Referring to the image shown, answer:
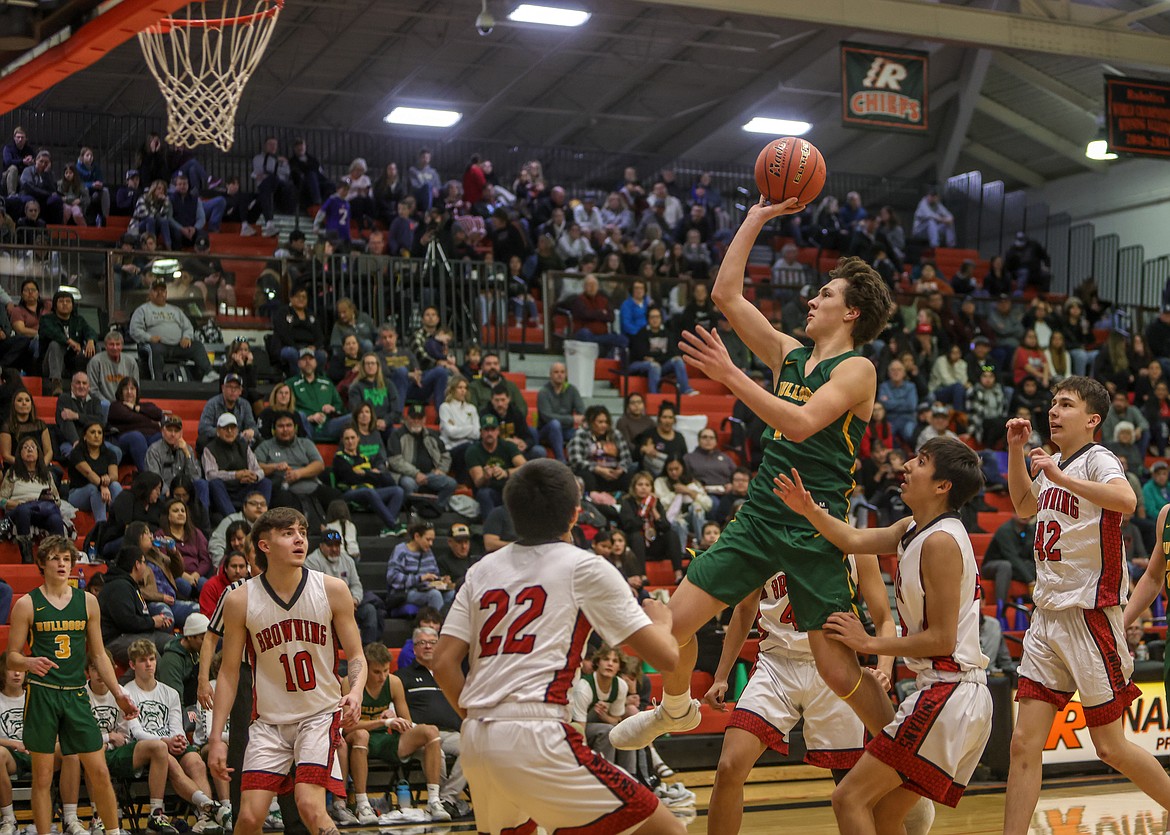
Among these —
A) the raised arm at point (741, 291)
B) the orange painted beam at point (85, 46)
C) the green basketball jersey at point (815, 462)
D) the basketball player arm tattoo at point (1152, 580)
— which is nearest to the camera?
the green basketball jersey at point (815, 462)

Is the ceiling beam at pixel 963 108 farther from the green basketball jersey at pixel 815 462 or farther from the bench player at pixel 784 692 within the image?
the green basketball jersey at pixel 815 462

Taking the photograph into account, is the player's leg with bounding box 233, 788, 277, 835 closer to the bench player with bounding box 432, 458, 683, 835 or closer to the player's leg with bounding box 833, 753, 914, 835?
the bench player with bounding box 432, 458, 683, 835

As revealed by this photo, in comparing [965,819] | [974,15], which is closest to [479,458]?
[965,819]

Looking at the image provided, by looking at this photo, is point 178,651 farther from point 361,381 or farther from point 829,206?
point 829,206

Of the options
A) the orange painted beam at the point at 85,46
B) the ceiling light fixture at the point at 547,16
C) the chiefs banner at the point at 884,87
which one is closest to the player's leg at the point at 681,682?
the orange painted beam at the point at 85,46

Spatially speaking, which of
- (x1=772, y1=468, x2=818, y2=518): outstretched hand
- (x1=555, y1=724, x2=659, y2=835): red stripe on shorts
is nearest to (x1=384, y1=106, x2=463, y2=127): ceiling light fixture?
(x1=772, y1=468, x2=818, y2=518): outstretched hand

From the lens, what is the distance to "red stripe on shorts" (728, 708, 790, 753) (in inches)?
218

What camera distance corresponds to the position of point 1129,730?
10.5 metres

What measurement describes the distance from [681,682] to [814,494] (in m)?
0.83

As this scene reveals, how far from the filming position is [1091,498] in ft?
18.8

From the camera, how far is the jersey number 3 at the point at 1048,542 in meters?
6.00

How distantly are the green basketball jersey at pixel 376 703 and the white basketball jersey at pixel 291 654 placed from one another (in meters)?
3.44

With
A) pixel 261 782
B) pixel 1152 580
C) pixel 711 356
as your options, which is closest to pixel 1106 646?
pixel 1152 580

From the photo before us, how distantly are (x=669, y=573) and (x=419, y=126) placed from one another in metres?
13.2
